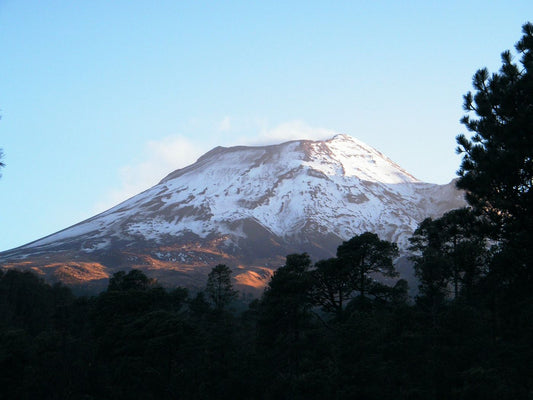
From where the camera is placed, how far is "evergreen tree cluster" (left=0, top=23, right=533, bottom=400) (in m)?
15.5

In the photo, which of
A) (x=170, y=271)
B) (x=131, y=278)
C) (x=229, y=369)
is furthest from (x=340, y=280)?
(x=170, y=271)

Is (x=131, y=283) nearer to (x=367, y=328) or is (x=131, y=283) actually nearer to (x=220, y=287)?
(x=220, y=287)

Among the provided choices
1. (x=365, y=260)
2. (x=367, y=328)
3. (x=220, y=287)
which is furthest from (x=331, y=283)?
(x=220, y=287)

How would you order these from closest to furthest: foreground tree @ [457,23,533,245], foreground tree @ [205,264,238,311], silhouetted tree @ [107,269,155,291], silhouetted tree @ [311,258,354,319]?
foreground tree @ [457,23,533,245] < silhouetted tree @ [311,258,354,319] < foreground tree @ [205,264,238,311] < silhouetted tree @ [107,269,155,291]

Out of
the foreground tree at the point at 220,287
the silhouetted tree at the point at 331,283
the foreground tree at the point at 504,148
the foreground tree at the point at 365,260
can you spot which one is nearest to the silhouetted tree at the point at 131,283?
the foreground tree at the point at 220,287

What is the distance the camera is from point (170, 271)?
509 feet

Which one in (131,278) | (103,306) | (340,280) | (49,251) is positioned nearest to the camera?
(340,280)

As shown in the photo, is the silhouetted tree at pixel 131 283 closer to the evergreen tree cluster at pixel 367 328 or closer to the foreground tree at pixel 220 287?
the evergreen tree cluster at pixel 367 328

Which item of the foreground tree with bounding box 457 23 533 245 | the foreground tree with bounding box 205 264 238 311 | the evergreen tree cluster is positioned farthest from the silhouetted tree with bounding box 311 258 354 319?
the foreground tree with bounding box 457 23 533 245

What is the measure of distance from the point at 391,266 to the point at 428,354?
13.3 metres

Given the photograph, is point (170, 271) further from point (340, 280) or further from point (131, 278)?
point (340, 280)

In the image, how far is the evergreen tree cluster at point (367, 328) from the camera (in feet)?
50.9

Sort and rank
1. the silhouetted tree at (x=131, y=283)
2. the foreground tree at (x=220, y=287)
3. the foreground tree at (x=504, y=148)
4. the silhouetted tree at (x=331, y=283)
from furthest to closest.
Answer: the silhouetted tree at (x=131, y=283) < the foreground tree at (x=220, y=287) < the silhouetted tree at (x=331, y=283) < the foreground tree at (x=504, y=148)

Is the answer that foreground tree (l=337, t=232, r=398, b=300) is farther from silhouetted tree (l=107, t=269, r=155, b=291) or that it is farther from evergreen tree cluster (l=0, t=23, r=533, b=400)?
silhouetted tree (l=107, t=269, r=155, b=291)
